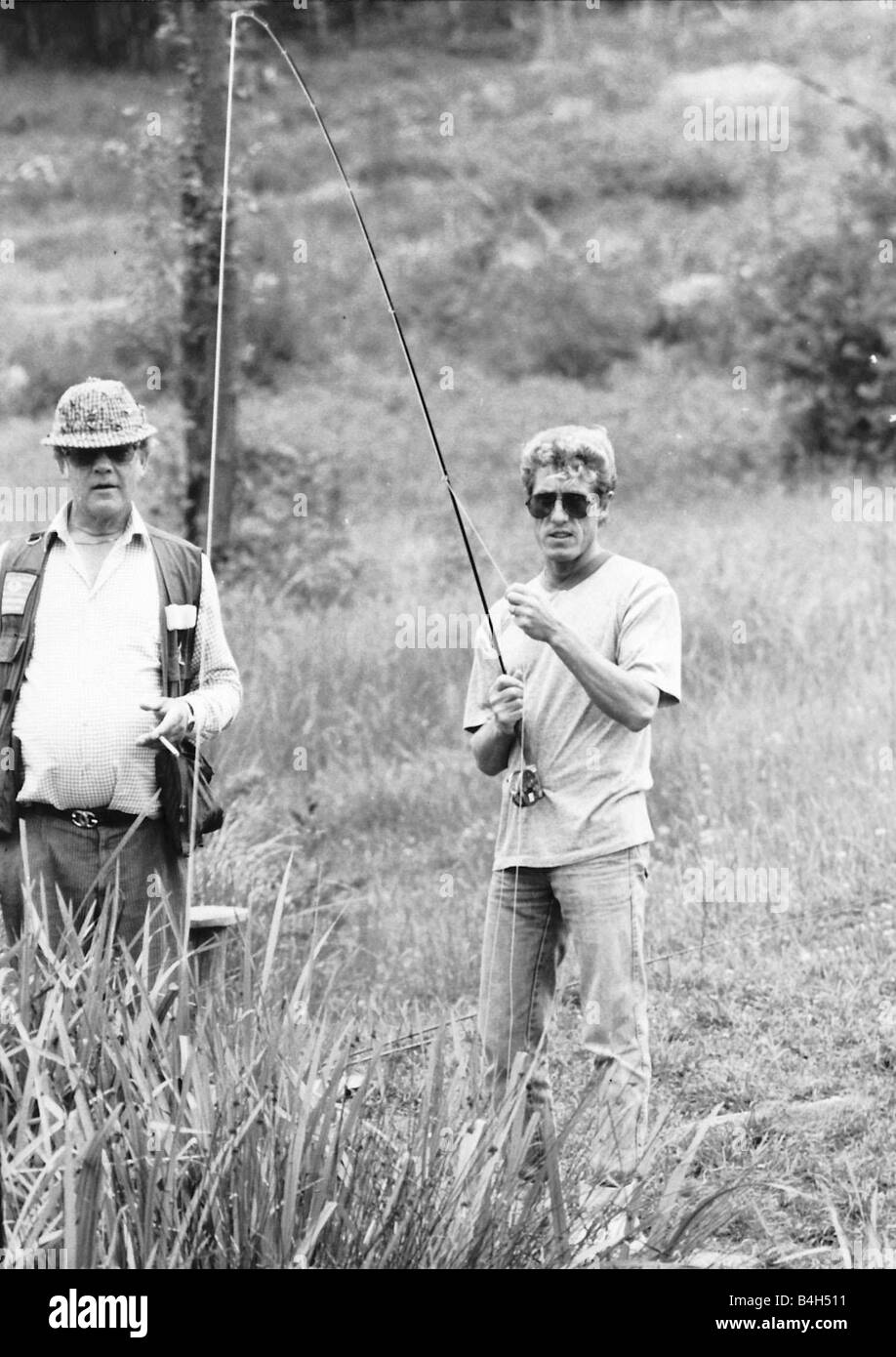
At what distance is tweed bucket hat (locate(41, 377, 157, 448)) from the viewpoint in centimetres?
428

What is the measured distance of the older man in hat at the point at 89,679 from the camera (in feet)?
14.2

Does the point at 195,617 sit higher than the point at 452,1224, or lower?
higher

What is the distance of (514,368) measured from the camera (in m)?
Answer: 16.7

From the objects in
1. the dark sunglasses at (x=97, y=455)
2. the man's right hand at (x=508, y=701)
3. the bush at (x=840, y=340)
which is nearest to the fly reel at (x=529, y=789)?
the man's right hand at (x=508, y=701)

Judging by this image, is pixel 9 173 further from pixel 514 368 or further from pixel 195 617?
pixel 195 617

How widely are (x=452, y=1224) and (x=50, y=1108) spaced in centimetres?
Result: 69

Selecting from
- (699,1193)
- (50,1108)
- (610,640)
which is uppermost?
(610,640)

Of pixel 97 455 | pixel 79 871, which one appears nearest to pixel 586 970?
pixel 79 871

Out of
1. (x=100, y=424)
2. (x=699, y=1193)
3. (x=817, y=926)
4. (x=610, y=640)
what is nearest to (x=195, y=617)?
(x=100, y=424)

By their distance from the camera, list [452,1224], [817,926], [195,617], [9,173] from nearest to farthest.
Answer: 1. [452,1224]
2. [195,617]
3. [817,926]
4. [9,173]

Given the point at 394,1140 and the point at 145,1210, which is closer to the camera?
the point at 145,1210

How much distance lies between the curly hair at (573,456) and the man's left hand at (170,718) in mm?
841

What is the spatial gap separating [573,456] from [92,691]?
3.68 ft

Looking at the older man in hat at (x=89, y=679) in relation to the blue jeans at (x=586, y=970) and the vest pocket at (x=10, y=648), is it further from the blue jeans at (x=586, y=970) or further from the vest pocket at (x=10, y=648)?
the blue jeans at (x=586, y=970)
